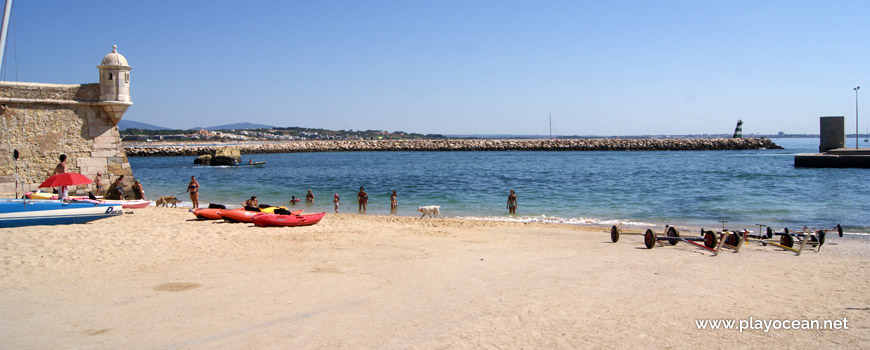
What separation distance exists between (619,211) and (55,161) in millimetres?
17096

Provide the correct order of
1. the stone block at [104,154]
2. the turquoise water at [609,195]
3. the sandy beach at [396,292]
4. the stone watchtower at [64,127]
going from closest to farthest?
the sandy beach at [396,292]
the stone watchtower at [64,127]
the stone block at [104,154]
the turquoise water at [609,195]

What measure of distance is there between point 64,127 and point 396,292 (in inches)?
503

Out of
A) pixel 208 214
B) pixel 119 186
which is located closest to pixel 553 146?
pixel 119 186

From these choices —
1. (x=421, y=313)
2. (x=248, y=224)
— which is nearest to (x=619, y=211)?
(x=248, y=224)

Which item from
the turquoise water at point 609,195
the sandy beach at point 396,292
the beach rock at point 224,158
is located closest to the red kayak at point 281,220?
the sandy beach at point 396,292

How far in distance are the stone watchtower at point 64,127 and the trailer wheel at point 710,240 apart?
49.6 feet

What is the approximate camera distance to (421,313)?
21.1ft

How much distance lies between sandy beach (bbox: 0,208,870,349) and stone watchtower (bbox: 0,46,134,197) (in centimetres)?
440

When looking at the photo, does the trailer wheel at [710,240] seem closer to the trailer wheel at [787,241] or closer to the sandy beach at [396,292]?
the sandy beach at [396,292]

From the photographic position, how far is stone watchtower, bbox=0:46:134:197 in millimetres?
14406

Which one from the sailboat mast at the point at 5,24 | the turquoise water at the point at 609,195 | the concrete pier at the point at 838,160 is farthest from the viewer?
the concrete pier at the point at 838,160

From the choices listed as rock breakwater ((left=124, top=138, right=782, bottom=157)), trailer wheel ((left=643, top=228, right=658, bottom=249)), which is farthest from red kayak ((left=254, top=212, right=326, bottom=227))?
rock breakwater ((left=124, top=138, right=782, bottom=157))

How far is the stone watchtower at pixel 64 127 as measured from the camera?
14406 millimetres

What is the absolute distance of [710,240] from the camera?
10.6 m
